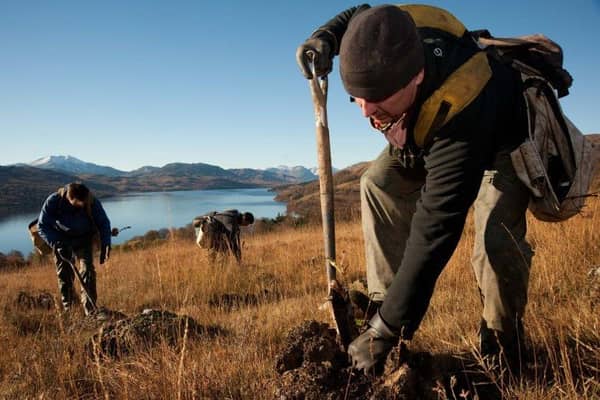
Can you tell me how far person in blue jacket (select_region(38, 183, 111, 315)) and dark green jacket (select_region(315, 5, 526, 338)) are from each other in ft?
17.8

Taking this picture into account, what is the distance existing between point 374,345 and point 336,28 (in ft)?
5.29

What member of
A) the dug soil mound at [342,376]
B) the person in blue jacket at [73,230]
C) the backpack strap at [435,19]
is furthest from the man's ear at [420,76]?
the person in blue jacket at [73,230]

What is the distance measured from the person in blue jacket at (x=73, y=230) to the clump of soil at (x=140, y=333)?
304 centimetres

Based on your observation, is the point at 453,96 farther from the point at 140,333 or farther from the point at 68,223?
the point at 68,223

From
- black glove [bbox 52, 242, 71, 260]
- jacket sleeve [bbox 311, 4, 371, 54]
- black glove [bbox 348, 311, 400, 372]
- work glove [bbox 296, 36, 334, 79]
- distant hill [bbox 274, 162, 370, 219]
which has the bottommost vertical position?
distant hill [bbox 274, 162, 370, 219]

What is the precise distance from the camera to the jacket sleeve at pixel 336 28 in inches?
87.7

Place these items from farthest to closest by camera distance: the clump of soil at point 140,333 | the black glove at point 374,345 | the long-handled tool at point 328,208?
the clump of soil at point 140,333 < the long-handled tool at point 328,208 < the black glove at point 374,345

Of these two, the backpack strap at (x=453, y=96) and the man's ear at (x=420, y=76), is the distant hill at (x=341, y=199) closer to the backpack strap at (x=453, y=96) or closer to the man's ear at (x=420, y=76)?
the backpack strap at (x=453, y=96)

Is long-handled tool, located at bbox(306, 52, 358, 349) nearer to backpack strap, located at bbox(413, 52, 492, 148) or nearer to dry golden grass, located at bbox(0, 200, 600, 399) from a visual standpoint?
dry golden grass, located at bbox(0, 200, 600, 399)

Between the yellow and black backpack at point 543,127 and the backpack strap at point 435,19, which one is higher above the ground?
the backpack strap at point 435,19

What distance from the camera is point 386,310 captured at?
1.64m

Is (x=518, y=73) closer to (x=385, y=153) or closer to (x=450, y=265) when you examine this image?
(x=385, y=153)

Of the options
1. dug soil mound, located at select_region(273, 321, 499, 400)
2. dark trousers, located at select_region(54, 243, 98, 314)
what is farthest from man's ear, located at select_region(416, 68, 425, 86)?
dark trousers, located at select_region(54, 243, 98, 314)

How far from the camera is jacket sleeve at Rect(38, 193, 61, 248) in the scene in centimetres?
593
